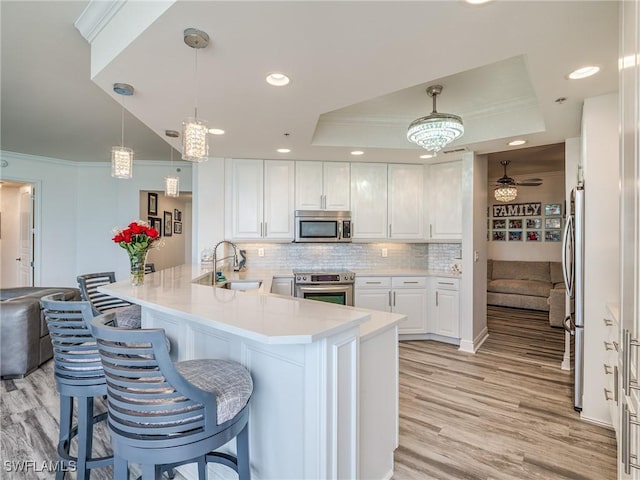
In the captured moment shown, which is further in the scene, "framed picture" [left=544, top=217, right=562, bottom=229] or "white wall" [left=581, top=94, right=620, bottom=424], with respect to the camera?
"framed picture" [left=544, top=217, right=562, bottom=229]

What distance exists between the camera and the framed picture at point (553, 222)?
671 cm

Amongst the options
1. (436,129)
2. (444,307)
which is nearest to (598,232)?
(436,129)

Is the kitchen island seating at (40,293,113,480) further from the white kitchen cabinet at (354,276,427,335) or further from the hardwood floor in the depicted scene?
the white kitchen cabinet at (354,276,427,335)

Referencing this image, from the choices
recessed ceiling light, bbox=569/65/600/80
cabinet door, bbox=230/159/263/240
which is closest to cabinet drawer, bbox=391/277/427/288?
cabinet door, bbox=230/159/263/240

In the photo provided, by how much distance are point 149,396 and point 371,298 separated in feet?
11.2

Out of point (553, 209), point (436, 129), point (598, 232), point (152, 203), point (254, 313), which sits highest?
point (436, 129)

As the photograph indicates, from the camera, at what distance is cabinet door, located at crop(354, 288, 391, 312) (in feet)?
14.1

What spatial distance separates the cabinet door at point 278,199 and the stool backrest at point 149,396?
3240 mm

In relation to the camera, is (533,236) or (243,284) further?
(533,236)

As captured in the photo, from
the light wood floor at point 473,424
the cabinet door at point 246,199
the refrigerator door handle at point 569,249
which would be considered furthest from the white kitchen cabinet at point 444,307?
the cabinet door at point 246,199

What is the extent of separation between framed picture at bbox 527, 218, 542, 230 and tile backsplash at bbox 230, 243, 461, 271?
11.1 ft

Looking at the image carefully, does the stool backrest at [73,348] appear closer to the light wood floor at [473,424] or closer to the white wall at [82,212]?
the light wood floor at [473,424]

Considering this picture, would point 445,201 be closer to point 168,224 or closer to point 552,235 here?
point 552,235

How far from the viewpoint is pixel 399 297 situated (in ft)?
14.3
